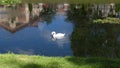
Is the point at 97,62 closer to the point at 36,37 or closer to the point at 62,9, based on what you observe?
the point at 36,37

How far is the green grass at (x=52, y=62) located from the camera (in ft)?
21.1

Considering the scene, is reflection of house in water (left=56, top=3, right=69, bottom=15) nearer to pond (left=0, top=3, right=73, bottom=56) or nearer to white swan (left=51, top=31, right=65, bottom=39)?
pond (left=0, top=3, right=73, bottom=56)

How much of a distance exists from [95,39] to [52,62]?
3.88 m

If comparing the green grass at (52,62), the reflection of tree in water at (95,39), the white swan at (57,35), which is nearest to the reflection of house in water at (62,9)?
the reflection of tree in water at (95,39)

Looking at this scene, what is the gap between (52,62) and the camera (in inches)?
263

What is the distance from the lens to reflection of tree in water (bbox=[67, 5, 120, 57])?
8812mm

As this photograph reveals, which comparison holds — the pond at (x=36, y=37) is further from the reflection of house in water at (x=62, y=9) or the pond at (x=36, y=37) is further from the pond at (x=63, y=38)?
the reflection of house in water at (x=62, y=9)

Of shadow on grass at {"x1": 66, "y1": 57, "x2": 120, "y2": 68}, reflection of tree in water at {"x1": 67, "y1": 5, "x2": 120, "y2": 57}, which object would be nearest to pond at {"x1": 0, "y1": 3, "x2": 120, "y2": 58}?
reflection of tree in water at {"x1": 67, "y1": 5, "x2": 120, "y2": 57}

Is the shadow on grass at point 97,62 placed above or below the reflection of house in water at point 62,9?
above

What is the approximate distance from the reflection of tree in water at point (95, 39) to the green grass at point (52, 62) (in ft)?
5.33

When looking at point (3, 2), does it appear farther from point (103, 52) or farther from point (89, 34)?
point (103, 52)

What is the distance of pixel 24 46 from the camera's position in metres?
9.66

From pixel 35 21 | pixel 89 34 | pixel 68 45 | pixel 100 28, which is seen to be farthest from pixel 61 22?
pixel 68 45

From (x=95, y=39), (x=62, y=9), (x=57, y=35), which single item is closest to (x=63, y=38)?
(x=57, y=35)
